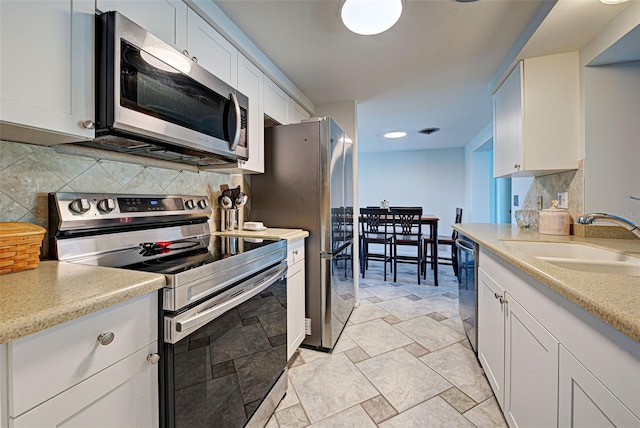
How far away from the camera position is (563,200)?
6.17ft

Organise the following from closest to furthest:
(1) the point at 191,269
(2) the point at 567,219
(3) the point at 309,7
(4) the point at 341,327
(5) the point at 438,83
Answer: (1) the point at 191,269 → (3) the point at 309,7 → (2) the point at 567,219 → (4) the point at 341,327 → (5) the point at 438,83

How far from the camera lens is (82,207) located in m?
1.07

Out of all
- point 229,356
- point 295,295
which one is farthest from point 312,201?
point 229,356

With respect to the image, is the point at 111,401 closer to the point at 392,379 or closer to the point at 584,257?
the point at 392,379

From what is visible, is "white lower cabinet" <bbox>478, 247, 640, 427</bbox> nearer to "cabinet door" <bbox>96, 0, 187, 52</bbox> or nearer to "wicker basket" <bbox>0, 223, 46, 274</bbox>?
"wicker basket" <bbox>0, 223, 46, 274</bbox>

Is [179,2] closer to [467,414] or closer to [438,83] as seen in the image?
[438,83]

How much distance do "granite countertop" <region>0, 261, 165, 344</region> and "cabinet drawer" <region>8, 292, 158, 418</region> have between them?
1.5 inches

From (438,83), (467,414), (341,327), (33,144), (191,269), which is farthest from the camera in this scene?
(438,83)

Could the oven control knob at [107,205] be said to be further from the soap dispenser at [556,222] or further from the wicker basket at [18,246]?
the soap dispenser at [556,222]

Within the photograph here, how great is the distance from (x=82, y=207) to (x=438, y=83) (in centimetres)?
274

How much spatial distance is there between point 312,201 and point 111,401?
1.49 meters

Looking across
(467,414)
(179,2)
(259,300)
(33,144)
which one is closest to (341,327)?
(467,414)

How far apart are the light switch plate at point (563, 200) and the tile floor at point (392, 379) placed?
1227 mm

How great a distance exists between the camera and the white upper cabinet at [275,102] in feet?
6.71
